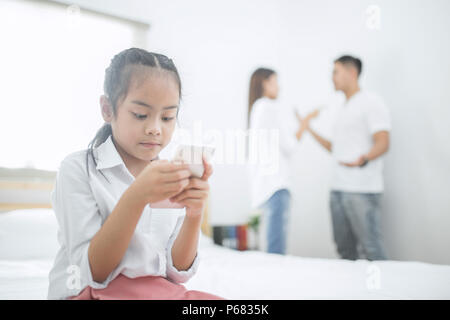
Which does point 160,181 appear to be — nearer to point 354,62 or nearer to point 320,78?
point 354,62

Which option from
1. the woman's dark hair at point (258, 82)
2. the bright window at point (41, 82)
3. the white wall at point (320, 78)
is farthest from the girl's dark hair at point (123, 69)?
the woman's dark hair at point (258, 82)

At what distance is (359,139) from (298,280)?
1.15 meters

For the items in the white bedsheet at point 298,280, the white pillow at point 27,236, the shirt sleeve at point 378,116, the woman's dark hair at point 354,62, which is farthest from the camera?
the woman's dark hair at point 354,62

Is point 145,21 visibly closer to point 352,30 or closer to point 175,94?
point 352,30

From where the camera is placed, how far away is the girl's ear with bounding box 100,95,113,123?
0.59 metres

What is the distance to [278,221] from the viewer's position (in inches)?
71.1

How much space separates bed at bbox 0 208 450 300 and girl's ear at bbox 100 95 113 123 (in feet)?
1.76

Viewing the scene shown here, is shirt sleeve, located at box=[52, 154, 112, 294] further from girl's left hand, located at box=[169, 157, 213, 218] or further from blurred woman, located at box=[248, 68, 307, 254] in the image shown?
blurred woman, located at box=[248, 68, 307, 254]

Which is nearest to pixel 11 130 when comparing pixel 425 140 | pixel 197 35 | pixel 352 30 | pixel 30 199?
pixel 30 199

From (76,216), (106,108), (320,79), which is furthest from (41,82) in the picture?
(320,79)

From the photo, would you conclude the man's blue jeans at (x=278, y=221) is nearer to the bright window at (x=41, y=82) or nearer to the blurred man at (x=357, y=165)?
the blurred man at (x=357, y=165)

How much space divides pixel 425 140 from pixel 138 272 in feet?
5.56

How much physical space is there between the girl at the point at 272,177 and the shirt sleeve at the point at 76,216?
4.48ft

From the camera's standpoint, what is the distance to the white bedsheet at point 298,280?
86 cm
